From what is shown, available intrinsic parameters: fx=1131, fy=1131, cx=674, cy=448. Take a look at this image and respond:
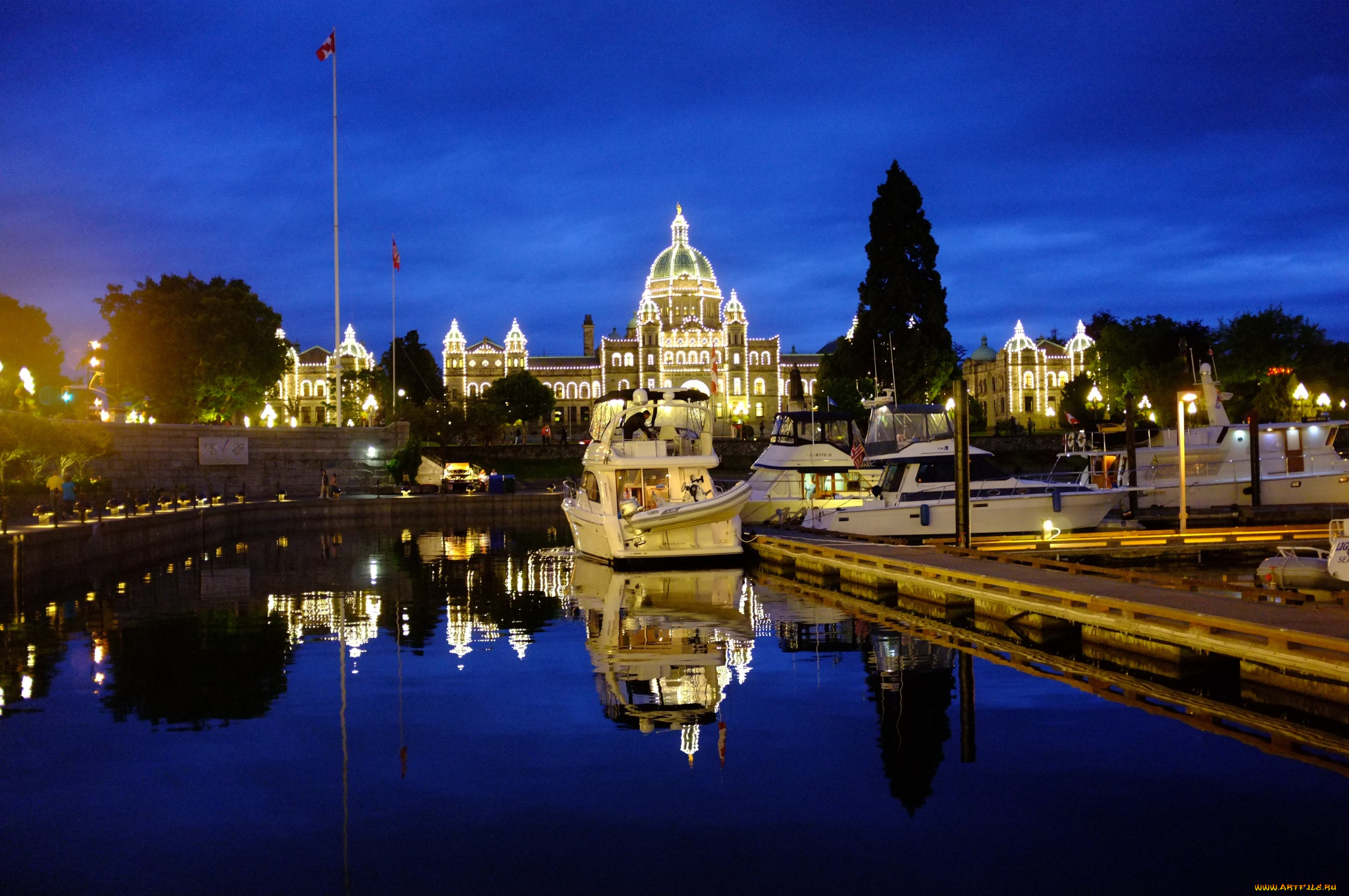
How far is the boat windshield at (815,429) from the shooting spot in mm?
42125

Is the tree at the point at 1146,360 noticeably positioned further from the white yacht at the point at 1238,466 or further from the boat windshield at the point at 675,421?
the boat windshield at the point at 675,421

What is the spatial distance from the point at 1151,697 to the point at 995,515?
61.7 feet

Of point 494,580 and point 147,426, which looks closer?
point 494,580

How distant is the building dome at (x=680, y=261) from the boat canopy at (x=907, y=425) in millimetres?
134190

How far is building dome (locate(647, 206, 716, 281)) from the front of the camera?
171000mm

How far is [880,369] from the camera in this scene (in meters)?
69.4

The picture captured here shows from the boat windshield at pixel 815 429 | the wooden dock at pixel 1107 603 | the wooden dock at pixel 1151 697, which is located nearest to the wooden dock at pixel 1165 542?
the wooden dock at pixel 1107 603

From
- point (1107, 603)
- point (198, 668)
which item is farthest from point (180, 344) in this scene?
point (1107, 603)

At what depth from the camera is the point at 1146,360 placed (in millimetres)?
85625

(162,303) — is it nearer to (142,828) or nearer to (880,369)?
(880,369)

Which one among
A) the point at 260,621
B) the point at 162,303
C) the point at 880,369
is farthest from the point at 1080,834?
the point at 162,303

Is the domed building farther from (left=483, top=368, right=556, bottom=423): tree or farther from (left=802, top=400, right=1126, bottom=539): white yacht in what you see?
(left=802, top=400, right=1126, bottom=539): white yacht

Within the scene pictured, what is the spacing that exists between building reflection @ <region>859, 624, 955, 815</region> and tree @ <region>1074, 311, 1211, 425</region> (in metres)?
65.7

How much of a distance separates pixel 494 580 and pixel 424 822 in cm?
2092
